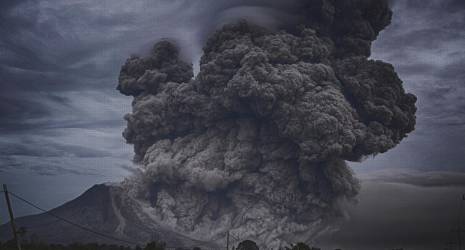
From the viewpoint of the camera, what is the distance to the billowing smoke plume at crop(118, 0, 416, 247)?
5247 cm

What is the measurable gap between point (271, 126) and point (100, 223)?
3459 centimetres

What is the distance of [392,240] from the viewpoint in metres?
70.3

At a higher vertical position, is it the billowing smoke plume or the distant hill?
the billowing smoke plume

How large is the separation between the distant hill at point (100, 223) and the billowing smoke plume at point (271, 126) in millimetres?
3532

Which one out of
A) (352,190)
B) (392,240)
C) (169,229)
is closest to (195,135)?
(169,229)

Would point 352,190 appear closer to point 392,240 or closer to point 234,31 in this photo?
point 392,240

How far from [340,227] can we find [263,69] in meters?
21.7

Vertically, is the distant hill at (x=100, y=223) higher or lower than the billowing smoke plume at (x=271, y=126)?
lower

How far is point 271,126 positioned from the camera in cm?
5706

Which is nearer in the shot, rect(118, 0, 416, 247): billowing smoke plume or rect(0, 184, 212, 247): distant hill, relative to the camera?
rect(118, 0, 416, 247): billowing smoke plume

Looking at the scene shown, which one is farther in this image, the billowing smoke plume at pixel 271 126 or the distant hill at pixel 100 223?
the distant hill at pixel 100 223

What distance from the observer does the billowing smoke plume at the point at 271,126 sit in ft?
172

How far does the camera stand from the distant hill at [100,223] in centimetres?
6531

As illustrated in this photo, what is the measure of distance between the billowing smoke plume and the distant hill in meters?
3.53
